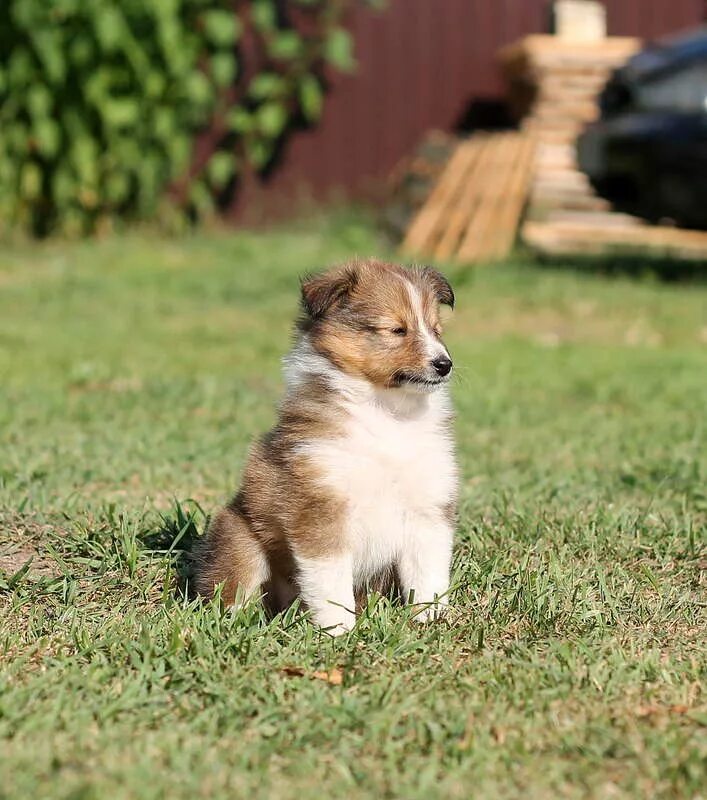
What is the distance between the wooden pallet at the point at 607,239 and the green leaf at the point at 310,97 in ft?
9.68

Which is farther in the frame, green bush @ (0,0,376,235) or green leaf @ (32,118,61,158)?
green leaf @ (32,118,61,158)

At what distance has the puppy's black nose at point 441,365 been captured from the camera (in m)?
3.72

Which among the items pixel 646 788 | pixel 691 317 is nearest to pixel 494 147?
pixel 691 317

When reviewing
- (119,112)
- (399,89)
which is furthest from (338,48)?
(119,112)

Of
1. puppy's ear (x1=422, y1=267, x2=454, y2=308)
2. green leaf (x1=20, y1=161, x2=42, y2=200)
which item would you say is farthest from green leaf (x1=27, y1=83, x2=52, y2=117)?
puppy's ear (x1=422, y1=267, x2=454, y2=308)

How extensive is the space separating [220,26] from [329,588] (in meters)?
10.7

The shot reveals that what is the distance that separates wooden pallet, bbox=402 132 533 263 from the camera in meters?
12.3

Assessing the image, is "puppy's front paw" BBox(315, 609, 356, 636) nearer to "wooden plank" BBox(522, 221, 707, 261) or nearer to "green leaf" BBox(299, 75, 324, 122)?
"wooden plank" BBox(522, 221, 707, 261)

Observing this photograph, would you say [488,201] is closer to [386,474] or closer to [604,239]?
[604,239]

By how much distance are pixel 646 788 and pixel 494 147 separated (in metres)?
10.6

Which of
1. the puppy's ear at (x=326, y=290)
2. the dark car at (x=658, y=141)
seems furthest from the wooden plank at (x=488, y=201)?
the puppy's ear at (x=326, y=290)

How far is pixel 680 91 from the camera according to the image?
10.2m

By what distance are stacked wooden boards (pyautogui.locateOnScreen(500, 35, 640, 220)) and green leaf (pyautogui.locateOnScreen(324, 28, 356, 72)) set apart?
1798mm

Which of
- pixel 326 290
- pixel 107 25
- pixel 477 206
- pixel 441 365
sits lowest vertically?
pixel 477 206
